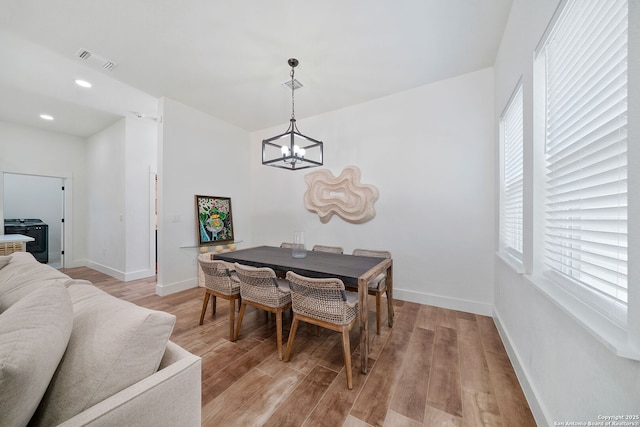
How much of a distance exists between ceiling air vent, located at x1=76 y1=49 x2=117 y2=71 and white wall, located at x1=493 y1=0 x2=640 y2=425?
3992 mm

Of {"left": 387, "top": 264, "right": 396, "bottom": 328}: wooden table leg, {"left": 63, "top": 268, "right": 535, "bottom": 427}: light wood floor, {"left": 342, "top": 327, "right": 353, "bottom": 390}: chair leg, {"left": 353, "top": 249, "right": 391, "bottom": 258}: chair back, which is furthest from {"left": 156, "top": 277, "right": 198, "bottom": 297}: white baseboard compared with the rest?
{"left": 387, "top": 264, "right": 396, "bottom": 328}: wooden table leg

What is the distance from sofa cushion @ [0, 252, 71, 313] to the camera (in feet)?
3.68

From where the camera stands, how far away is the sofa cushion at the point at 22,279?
3.68ft

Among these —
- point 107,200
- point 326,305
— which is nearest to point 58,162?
point 107,200

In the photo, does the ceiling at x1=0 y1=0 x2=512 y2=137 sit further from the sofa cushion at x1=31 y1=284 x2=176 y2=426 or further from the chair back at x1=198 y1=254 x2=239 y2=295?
the sofa cushion at x1=31 y1=284 x2=176 y2=426

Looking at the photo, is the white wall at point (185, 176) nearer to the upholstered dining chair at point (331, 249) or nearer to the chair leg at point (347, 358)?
the upholstered dining chair at point (331, 249)

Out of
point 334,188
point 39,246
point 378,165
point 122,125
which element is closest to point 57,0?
point 122,125

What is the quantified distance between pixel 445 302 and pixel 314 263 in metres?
1.89

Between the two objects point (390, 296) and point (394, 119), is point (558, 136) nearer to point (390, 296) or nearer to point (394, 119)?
point (390, 296)

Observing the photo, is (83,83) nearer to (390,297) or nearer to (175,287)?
(175,287)

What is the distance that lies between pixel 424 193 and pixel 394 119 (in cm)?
115

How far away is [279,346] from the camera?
190 cm

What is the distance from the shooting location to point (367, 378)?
1674mm

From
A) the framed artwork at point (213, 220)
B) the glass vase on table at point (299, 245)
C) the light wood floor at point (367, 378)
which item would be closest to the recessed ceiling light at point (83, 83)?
the framed artwork at point (213, 220)
